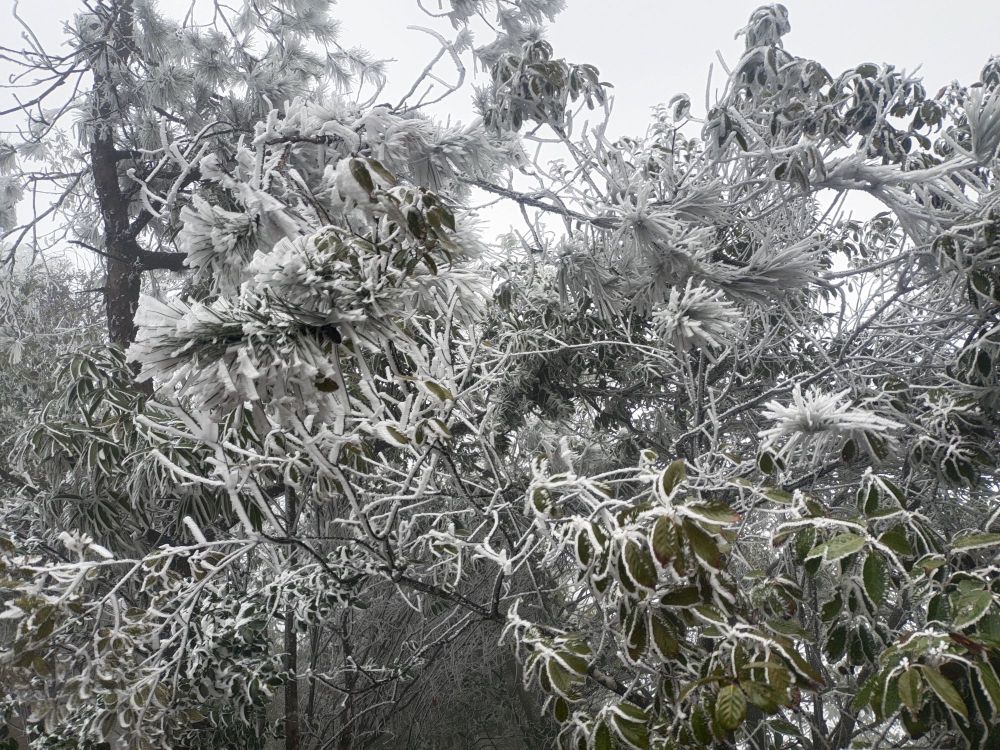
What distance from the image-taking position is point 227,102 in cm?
362

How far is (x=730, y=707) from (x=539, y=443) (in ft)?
7.95

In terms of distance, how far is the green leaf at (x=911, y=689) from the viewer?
0.90m

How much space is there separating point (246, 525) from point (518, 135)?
166 centimetres

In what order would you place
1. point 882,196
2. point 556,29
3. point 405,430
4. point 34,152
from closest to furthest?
point 405,430 → point 882,196 → point 556,29 → point 34,152

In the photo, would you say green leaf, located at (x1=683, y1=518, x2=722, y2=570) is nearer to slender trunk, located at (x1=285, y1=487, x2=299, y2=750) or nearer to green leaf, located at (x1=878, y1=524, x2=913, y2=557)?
green leaf, located at (x1=878, y1=524, x2=913, y2=557)

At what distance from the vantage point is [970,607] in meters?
1.02

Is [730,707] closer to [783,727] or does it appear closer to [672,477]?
[672,477]

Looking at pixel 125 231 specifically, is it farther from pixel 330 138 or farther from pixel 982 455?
pixel 982 455

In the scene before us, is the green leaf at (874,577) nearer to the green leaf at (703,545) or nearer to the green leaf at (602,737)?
the green leaf at (703,545)

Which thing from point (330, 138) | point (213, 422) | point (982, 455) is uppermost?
point (330, 138)

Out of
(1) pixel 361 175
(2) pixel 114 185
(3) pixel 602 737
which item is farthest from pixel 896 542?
(2) pixel 114 185

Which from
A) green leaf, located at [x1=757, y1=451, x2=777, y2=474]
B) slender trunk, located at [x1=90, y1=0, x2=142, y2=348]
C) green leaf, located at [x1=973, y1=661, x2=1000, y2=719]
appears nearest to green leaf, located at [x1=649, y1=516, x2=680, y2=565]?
green leaf, located at [x1=973, y1=661, x2=1000, y2=719]

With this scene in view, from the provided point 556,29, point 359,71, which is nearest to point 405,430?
point 556,29

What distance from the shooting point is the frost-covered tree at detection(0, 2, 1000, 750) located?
1.04m
